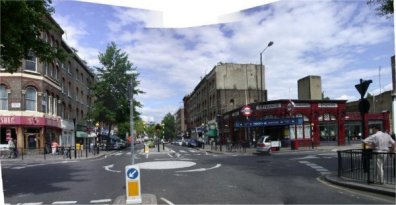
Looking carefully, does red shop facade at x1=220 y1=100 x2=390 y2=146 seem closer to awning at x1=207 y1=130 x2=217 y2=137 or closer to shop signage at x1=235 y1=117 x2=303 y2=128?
shop signage at x1=235 y1=117 x2=303 y2=128

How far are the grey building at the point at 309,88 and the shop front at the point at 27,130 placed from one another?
24.1 metres

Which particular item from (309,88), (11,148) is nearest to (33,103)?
(11,148)

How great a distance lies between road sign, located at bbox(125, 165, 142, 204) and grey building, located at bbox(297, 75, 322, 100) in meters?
33.4

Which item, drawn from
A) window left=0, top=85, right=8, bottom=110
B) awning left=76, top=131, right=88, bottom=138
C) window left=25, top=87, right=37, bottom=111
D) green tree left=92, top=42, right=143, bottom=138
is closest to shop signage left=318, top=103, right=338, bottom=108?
awning left=76, top=131, right=88, bottom=138

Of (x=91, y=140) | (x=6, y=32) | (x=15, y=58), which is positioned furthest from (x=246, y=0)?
(x=91, y=140)

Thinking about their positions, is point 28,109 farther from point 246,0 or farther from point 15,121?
point 246,0

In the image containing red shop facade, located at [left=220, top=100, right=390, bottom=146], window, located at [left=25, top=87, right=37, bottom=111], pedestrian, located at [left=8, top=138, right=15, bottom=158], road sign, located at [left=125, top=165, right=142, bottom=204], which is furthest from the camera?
red shop facade, located at [left=220, top=100, right=390, bottom=146]

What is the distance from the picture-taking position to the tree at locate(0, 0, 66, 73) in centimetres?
1084

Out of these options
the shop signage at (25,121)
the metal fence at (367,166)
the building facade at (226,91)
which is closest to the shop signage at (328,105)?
the building facade at (226,91)

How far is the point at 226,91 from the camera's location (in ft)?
143

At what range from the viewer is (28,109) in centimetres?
3597

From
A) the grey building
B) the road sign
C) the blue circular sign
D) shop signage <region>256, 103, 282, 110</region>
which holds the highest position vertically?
the grey building

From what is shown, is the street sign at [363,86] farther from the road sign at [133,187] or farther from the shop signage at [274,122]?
the shop signage at [274,122]

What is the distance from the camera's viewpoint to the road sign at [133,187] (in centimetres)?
1013
